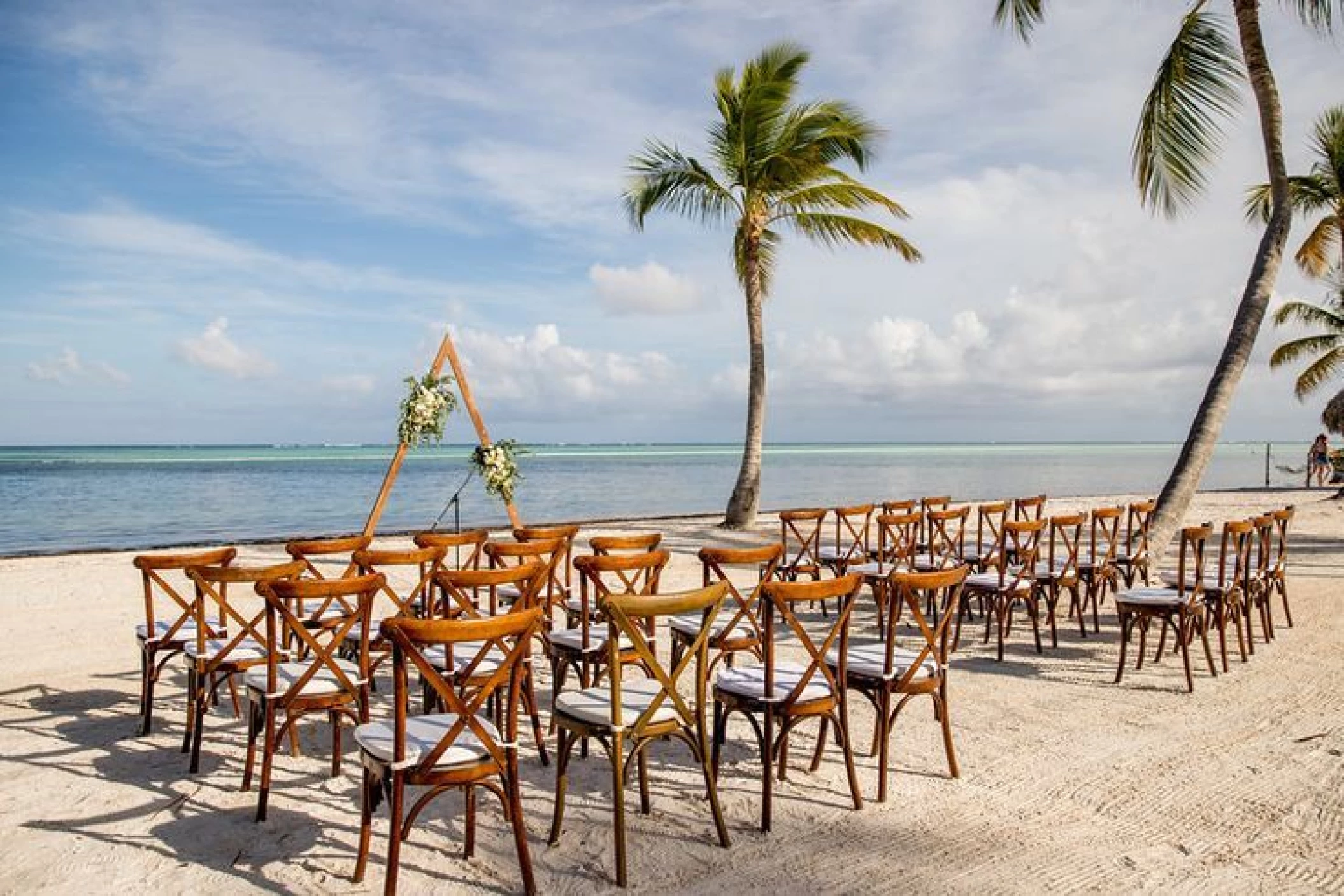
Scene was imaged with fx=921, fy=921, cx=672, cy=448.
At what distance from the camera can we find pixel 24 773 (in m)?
4.63

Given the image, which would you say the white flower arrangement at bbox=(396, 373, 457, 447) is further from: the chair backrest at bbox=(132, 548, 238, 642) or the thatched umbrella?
the thatched umbrella

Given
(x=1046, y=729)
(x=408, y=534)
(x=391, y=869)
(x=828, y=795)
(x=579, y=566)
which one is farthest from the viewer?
(x=408, y=534)

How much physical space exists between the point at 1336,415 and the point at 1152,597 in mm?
16038

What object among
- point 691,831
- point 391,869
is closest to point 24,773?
point 391,869

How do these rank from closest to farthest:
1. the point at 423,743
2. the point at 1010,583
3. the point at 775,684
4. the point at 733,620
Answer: the point at 423,743, the point at 775,684, the point at 733,620, the point at 1010,583

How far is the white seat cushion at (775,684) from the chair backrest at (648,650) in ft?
1.10

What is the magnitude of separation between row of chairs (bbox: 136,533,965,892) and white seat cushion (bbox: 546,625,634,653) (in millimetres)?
17

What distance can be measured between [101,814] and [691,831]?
263 centimetres

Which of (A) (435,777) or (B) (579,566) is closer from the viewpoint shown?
(A) (435,777)

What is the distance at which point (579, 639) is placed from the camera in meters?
5.36

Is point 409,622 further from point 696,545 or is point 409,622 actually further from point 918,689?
point 696,545

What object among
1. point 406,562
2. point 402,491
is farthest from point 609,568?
point 402,491

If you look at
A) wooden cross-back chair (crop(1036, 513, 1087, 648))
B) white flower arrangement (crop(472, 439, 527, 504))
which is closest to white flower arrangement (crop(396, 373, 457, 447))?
white flower arrangement (crop(472, 439, 527, 504))

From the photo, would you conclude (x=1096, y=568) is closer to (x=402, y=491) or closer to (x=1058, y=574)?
(x=1058, y=574)
